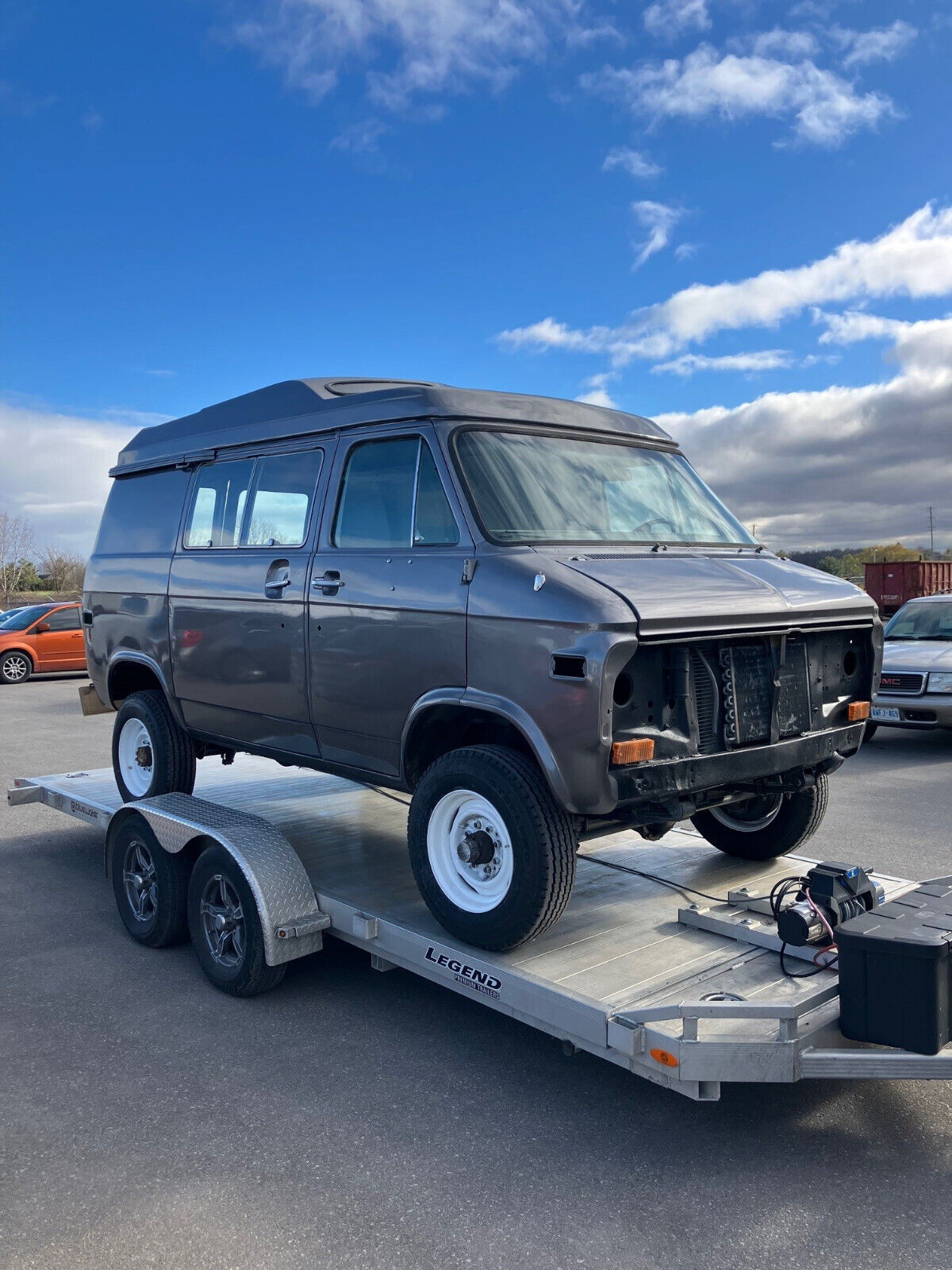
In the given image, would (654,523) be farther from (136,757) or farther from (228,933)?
(136,757)

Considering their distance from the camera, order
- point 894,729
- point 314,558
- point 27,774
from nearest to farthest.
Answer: point 314,558
point 27,774
point 894,729

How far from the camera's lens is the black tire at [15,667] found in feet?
65.3

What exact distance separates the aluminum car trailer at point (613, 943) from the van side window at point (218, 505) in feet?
4.71

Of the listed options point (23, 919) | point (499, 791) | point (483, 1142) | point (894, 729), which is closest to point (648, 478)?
point (499, 791)

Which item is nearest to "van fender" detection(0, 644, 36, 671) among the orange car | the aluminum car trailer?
the orange car

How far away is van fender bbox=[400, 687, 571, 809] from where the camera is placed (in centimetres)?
376

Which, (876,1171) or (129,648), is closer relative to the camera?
(876,1171)

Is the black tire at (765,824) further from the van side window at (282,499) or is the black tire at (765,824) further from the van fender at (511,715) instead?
the van side window at (282,499)

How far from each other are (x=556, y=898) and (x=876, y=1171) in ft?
4.28

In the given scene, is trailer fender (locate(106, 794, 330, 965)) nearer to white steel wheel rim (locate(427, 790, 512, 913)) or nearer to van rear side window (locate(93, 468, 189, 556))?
white steel wheel rim (locate(427, 790, 512, 913))

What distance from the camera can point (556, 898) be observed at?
383cm

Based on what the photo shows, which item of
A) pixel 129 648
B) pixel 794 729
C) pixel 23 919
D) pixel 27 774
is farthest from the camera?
pixel 27 774

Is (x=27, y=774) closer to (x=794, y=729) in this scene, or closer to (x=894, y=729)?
(x=794, y=729)

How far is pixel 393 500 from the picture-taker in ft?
15.4
